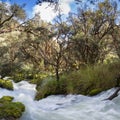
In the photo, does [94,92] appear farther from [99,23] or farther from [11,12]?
[99,23]

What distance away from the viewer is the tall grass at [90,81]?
45.4ft

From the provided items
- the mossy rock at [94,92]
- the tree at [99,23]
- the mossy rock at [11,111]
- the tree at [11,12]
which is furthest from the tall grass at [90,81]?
the tree at [99,23]

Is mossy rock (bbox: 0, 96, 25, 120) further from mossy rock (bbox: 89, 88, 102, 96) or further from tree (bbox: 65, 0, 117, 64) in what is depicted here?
tree (bbox: 65, 0, 117, 64)

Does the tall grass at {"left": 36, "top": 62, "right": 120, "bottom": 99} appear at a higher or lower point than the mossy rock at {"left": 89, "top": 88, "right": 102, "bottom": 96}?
higher

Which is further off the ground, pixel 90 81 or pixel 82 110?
pixel 90 81

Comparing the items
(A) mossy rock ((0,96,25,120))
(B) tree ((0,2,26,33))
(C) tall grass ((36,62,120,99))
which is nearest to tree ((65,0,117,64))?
(B) tree ((0,2,26,33))

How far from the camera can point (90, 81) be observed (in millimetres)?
14672

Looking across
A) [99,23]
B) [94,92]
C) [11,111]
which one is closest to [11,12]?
[94,92]

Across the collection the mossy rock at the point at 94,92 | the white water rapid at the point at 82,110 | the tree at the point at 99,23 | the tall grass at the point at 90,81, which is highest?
the tree at the point at 99,23

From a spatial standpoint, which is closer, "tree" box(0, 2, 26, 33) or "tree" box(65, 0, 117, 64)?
"tree" box(0, 2, 26, 33)

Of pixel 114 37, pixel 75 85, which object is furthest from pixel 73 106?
pixel 114 37

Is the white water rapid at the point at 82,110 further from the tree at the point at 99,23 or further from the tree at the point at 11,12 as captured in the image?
the tree at the point at 99,23

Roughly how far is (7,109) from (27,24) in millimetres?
10975

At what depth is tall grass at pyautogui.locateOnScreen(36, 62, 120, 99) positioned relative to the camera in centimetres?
1385
